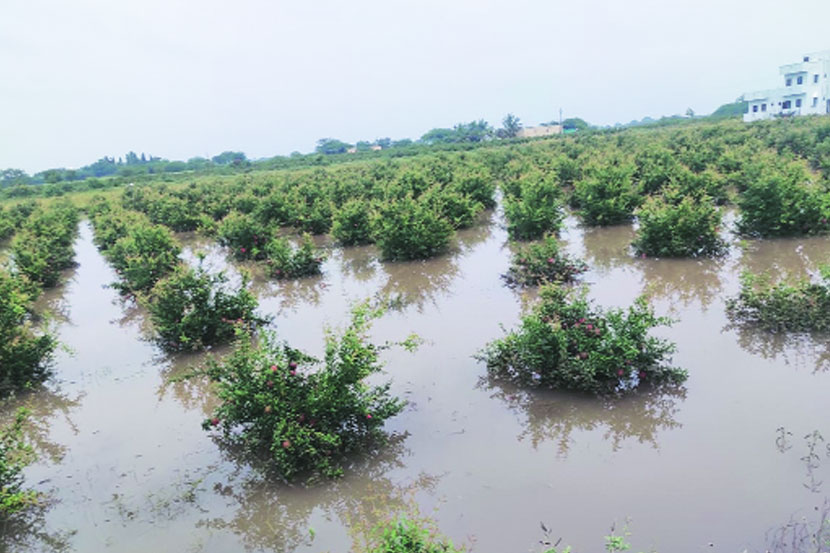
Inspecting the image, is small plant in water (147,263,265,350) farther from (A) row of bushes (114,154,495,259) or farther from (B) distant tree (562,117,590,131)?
(B) distant tree (562,117,590,131)

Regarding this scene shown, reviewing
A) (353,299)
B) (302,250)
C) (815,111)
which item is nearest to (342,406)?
(353,299)

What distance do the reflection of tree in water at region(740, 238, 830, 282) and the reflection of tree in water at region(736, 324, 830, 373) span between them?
2795mm

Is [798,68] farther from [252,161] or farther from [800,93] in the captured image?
[252,161]

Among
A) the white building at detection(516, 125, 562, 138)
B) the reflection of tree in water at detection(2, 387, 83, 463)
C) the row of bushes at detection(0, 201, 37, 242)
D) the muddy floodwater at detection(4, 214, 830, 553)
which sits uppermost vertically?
the white building at detection(516, 125, 562, 138)

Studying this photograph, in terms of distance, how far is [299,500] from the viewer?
4.75m

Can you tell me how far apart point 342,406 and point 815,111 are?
62.6 meters

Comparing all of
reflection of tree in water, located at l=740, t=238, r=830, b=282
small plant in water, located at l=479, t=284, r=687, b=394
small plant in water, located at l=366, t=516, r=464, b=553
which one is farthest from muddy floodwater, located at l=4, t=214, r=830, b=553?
reflection of tree in water, located at l=740, t=238, r=830, b=282

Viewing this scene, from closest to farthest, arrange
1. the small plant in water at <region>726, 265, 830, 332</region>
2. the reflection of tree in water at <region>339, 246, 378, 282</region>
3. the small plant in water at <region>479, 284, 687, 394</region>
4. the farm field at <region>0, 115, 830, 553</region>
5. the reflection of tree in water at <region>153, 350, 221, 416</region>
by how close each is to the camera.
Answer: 1. the farm field at <region>0, 115, 830, 553</region>
2. the small plant in water at <region>479, 284, 687, 394</region>
3. the reflection of tree in water at <region>153, 350, 221, 416</region>
4. the small plant in water at <region>726, 265, 830, 332</region>
5. the reflection of tree in water at <region>339, 246, 378, 282</region>

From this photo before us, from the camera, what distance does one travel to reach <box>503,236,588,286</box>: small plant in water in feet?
32.8

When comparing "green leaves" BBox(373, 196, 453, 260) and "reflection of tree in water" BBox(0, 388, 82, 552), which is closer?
"reflection of tree in water" BBox(0, 388, 82, 552)

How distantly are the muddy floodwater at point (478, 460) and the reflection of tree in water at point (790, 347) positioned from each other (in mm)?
30

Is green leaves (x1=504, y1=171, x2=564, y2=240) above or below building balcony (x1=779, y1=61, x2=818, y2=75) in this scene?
below

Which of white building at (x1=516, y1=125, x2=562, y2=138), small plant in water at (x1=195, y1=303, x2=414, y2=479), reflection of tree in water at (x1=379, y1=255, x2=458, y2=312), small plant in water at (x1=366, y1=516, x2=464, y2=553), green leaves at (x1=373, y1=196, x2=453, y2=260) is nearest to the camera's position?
small plant in water at (x1=366, y1=516, x2=464, y2=553)

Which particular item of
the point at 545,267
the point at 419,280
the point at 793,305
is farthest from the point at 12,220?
the point at 793,305
